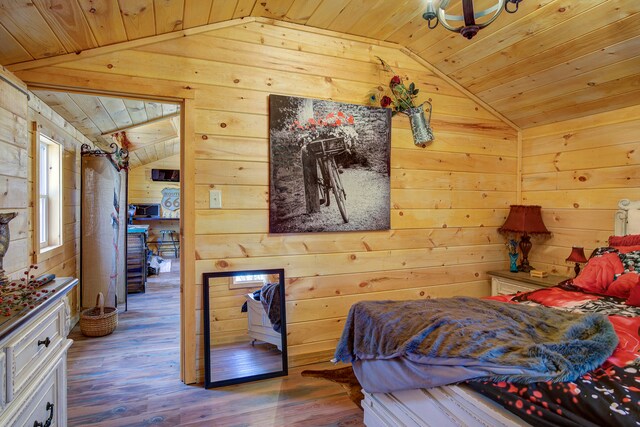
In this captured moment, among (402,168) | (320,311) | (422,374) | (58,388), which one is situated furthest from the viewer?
(402,168)

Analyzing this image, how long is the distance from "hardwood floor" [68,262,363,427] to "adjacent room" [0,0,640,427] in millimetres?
19

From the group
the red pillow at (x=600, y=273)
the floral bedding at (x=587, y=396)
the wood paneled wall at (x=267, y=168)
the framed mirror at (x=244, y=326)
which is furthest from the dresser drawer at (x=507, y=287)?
the framed mirror at (x=244, y=326)

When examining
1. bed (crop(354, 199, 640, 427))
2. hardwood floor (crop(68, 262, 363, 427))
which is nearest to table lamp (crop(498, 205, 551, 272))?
bed (crop(354, 199, 640, 427))

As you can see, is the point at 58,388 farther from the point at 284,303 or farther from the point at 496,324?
the point at 496,324

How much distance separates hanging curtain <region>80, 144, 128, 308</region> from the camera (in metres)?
3.82

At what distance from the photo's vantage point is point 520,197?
11.4ft

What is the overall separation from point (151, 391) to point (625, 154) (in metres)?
3.78

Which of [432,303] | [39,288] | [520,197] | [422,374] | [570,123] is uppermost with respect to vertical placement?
[570,123]

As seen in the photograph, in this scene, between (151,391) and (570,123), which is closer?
(151,391)

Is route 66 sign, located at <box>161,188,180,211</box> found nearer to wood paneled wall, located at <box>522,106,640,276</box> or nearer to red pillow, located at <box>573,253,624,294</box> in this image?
wood paneled wall, located at <box>522,106,640,276</box>

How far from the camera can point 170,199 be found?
8461 millimetres

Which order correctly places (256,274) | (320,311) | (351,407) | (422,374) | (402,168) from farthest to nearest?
(402,168) → (320,311) → (256,274) → (351,407) → (422,374)

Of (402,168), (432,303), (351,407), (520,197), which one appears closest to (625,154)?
(520,197)

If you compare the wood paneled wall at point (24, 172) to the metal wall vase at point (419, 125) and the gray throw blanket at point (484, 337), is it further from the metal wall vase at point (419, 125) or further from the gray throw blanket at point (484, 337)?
the metal wall vase at point (419, 125)
